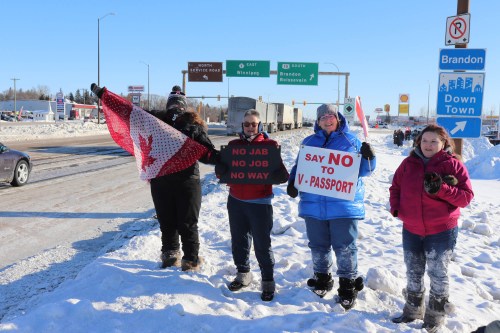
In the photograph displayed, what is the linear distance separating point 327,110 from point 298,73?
35503mm

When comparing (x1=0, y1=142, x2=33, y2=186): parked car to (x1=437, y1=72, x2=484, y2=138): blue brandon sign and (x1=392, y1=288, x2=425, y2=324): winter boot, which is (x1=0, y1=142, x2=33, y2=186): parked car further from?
(x1=392, y1=288, x2=425, y2=324): winter boot

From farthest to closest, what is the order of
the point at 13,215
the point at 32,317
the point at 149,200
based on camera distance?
the point at 149,200 < the point at 13,215 < the point at 32,317

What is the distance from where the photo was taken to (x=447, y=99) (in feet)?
23.4

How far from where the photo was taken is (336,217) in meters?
4.10

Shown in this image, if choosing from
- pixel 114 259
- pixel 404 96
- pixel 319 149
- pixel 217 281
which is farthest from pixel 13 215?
pixel 404 96

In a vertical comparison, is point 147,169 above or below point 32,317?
above

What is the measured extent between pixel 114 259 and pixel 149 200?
471 centimetres

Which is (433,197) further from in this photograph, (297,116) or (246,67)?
(297,116)

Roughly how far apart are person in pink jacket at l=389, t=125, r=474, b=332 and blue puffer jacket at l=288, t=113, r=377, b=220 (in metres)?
0.34

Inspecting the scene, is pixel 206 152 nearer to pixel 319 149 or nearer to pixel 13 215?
pixel 319 149

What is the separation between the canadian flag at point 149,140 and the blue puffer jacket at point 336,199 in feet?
3.97

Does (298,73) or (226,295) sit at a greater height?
(298,73)

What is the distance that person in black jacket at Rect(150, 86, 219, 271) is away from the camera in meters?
4.70

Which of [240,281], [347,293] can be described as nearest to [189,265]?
[240,281]
